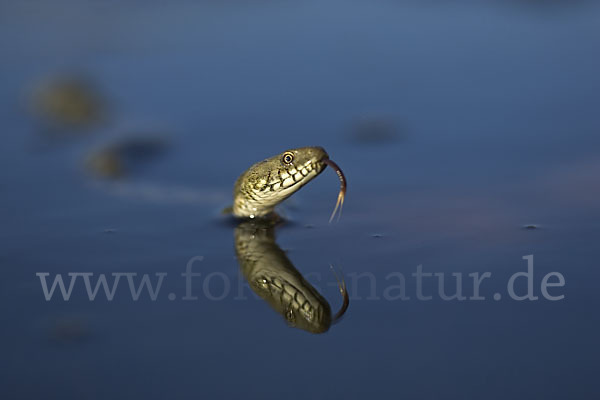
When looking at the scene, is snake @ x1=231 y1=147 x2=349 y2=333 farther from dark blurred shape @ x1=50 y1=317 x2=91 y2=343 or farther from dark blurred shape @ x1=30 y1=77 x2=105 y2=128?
dark blurred shape @ x1=30 y1=77 x2=105 y2=128

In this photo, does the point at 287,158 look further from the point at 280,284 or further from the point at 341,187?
the point at 280,284

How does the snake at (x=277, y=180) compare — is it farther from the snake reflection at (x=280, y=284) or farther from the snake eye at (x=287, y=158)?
the snake reflection at (x=280, y=284)

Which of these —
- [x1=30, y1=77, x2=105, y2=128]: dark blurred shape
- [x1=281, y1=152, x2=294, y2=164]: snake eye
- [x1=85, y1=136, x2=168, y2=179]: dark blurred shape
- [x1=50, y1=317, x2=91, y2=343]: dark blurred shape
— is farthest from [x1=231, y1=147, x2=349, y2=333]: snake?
[x1=30, y1=77, x2=105, y2=128]: dark blurred shape

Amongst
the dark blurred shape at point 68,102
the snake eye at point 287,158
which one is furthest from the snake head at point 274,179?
the dark blurred shape at point 68,102

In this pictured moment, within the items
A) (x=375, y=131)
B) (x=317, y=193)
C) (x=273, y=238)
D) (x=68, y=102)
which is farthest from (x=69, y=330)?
(x=68, y=102)

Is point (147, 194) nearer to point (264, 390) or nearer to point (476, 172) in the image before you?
point (476, 172)

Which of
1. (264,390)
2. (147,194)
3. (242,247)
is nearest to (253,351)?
(264,390)
